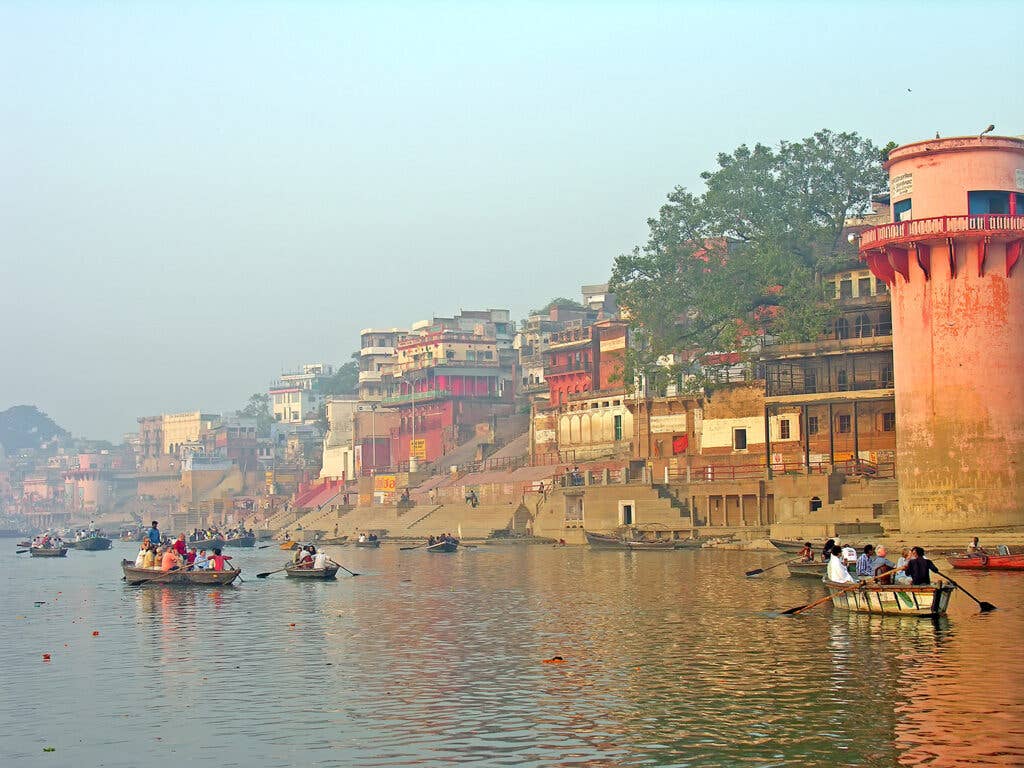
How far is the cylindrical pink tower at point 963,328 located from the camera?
48.3 metres

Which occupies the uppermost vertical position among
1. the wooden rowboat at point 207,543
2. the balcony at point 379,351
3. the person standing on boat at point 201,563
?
the balcony at point 379,351

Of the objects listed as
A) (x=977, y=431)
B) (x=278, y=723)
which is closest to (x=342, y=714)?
(x=278, y=723)

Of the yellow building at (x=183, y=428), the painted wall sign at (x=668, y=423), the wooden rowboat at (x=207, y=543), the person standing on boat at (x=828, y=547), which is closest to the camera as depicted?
the person standing on boat at (x=828, y=547)

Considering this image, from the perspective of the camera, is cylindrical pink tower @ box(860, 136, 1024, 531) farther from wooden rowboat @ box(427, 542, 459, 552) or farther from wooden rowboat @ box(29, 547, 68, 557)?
wooden rowboat @ box(29, 547, 68, 557)

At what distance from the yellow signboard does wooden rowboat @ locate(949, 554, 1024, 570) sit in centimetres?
6023

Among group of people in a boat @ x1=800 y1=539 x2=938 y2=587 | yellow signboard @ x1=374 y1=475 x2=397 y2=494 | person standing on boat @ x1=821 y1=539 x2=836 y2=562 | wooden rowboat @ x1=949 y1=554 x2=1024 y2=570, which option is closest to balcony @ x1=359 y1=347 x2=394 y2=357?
yellow signboard @ x1=374 y1=475 x2=397 y2=494

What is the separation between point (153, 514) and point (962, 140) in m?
124

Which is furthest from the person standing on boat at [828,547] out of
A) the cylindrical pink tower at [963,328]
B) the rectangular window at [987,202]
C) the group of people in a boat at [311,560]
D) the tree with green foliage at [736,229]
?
the tree with green foliage at [736,229]

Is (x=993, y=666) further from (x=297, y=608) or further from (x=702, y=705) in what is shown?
(x=297, y=608)

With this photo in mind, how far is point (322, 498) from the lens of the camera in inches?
4459

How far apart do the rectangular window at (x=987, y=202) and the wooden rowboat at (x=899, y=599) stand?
23.7m

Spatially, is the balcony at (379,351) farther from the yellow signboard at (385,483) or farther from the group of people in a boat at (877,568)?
the group of people in a boat at (877,568)

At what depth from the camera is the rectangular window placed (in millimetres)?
49062

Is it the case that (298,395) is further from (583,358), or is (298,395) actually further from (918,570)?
(918,570)
